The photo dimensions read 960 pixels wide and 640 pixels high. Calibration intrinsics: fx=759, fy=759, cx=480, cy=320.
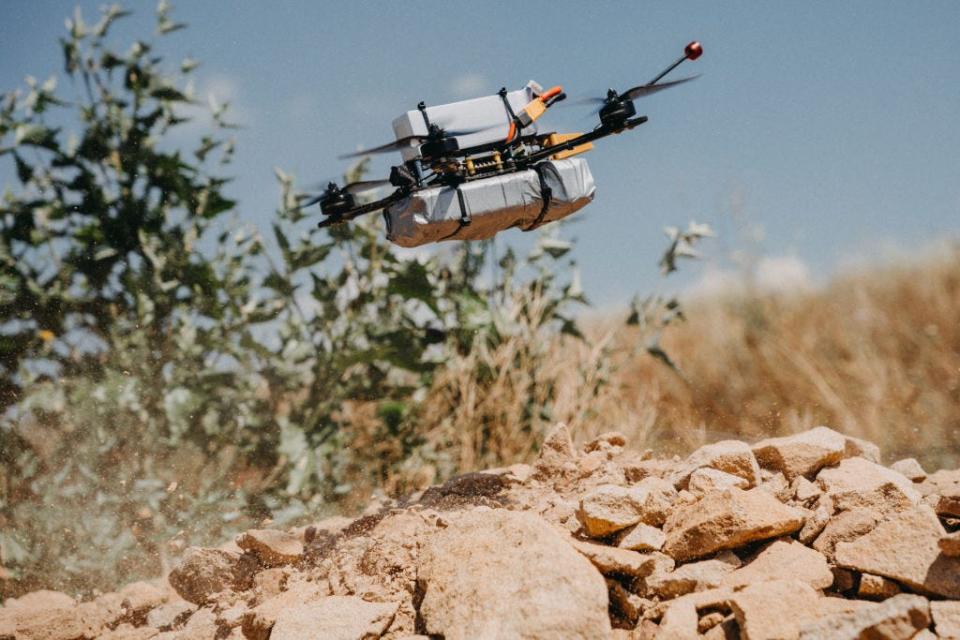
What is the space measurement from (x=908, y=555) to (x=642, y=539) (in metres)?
0.74

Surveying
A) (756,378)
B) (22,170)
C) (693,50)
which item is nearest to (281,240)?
(22,170)

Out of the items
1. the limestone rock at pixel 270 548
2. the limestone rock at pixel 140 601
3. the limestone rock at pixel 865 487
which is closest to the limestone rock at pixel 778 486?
the limestone rock at pixel 865 487

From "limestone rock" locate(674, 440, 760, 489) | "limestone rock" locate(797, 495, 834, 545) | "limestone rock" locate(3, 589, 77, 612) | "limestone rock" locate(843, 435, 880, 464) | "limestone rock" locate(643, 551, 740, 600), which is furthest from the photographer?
"limestone rock" locate(3, 589, 77, 612)

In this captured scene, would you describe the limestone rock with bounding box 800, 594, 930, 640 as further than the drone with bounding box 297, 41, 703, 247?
No

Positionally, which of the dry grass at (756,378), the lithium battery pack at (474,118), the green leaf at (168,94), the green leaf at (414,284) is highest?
the green leaf at (168,94)

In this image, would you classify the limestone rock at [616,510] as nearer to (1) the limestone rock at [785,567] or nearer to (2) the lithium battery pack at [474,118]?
(1) the limestone rock at [785,567]

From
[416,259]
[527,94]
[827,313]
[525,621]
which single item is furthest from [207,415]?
[827,313]

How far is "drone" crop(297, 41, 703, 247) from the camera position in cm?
256

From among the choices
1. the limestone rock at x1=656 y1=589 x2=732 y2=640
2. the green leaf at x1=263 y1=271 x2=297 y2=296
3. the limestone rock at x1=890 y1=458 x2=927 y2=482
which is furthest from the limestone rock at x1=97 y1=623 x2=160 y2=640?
the limestone rock at x1=890 y1=458 x2=927 y2=482

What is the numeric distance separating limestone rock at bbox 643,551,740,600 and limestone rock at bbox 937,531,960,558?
1.93 feet

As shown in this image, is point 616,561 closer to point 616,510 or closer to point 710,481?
point 616,510

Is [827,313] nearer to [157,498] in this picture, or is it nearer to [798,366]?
[798,366]

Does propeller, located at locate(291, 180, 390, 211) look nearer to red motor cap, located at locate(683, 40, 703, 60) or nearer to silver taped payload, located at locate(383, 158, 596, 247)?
silver taped payload, located at locate(383, 158, 596, 247)

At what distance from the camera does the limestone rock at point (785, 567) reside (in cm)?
222
